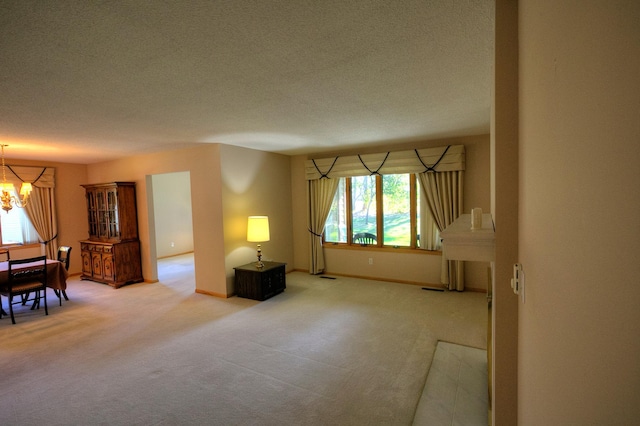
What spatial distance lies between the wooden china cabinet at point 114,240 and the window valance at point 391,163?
11.5 feet

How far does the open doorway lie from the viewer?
8156mm

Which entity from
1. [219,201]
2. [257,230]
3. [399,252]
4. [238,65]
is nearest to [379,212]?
[399,252]

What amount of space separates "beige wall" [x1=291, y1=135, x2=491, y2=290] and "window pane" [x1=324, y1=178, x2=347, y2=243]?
0.78 ft

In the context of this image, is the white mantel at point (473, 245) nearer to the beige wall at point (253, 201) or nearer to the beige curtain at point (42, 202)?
the beige wall at point (253, 201)

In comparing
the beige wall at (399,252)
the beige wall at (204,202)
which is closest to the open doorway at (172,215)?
the beige wall at (204,202)

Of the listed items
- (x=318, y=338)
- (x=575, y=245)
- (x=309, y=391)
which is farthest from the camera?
(x=318, y=338)

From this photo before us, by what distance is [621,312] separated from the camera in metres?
0.34

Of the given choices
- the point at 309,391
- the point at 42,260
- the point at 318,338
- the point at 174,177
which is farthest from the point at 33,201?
the point at 309,391

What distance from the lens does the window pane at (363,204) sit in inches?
222

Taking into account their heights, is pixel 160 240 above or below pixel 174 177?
below

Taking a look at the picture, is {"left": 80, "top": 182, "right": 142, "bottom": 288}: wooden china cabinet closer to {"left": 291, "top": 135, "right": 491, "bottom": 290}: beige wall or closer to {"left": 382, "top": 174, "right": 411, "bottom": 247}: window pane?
{"left": 291, "top": 135, "right": 491, "bottom": 290}: beige wall

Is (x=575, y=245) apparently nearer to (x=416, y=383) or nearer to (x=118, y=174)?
(x=416, y=383)

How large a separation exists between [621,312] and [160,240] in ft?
30.0

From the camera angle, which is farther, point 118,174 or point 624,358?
point 118,174
